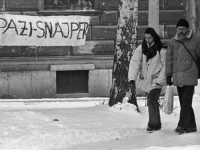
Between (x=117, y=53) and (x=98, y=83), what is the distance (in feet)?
16.3

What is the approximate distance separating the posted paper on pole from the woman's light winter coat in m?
6.99

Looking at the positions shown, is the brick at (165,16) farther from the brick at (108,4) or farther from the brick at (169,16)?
the brick at (108,4)

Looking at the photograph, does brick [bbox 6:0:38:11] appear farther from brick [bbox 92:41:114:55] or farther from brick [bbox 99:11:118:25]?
brick [bbox 92:41:114:55]

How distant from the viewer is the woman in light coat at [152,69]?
771 cm

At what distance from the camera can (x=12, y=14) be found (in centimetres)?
1432

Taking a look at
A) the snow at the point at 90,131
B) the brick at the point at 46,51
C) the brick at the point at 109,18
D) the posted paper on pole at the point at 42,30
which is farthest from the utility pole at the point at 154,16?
the brick at the point at 46,51

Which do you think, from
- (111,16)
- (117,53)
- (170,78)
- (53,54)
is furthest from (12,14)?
(170,78)

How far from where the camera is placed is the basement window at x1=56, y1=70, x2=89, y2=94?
1479 centimetres

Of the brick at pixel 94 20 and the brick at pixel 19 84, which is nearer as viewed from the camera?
the brick at pixel 19 84

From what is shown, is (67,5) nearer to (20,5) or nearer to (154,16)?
(20,5)

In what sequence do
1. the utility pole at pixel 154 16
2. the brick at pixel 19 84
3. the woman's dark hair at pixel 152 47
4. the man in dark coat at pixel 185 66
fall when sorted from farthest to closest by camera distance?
1. the brick at pixel 19 84
2. the utility pole at pixel 154 16
3. the woman's dark hair at pixel 152 47
4. the man in dark coat at pixel 185 66

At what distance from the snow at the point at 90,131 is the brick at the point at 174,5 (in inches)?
223

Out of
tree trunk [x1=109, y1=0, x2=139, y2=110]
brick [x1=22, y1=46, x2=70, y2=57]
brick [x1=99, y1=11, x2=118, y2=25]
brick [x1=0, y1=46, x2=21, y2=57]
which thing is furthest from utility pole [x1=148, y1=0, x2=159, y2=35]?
brick [x1=0, y1=46, x2=21, y2=57]

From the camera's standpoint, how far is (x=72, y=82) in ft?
48.9
